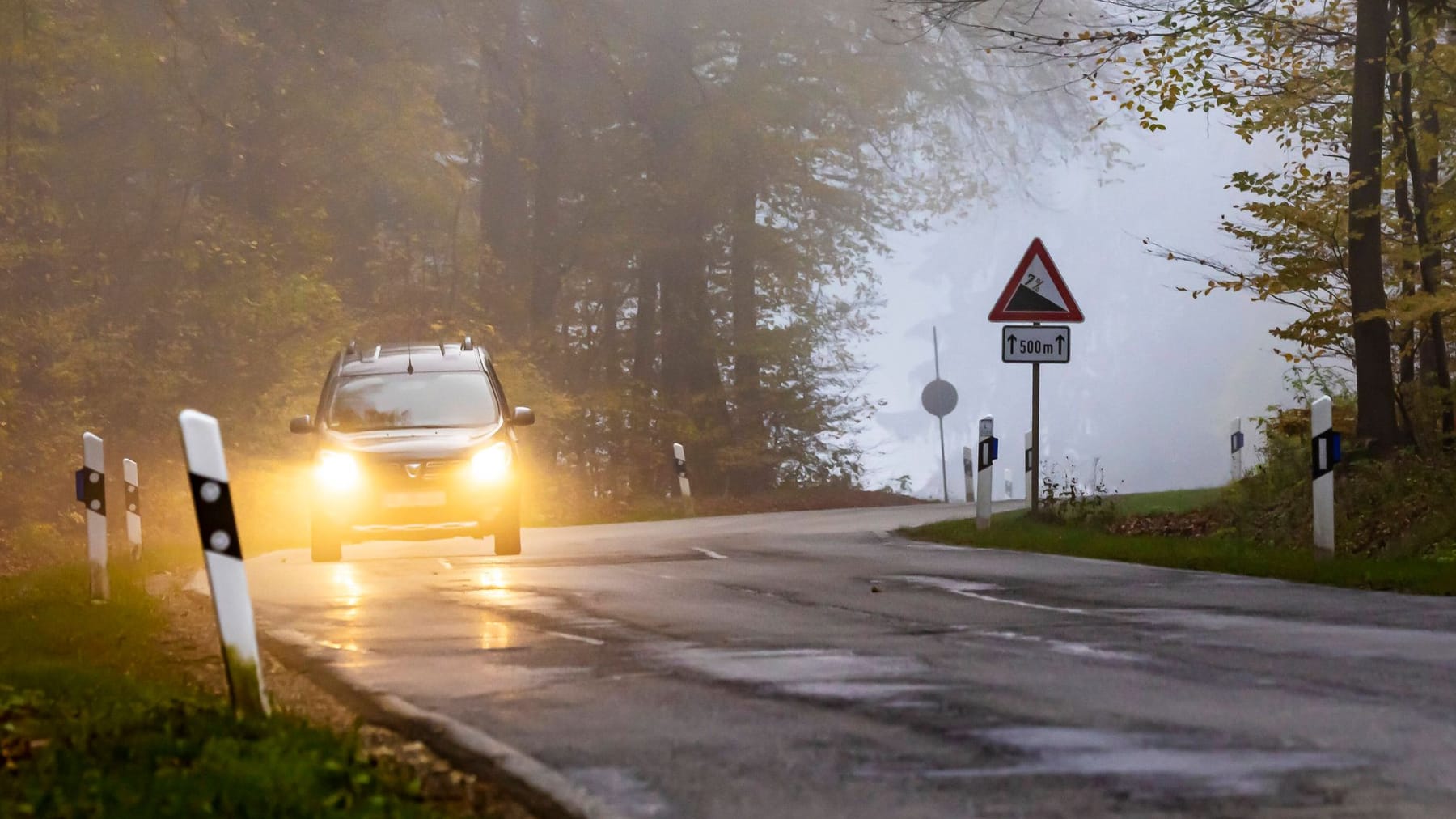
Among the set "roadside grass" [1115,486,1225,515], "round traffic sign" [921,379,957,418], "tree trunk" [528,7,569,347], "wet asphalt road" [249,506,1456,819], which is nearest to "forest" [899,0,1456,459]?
"roadside grass" [1115,486,1225,515]

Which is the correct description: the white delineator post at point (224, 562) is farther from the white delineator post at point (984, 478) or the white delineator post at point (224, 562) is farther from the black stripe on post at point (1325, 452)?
the white delineator post at point (984, 478)

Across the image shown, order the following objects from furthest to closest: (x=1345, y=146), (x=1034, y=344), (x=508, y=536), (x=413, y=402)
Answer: (x=1345, y=146) < (x=1034, y=344) < (x=413, y=402) < (x=508, y=536)

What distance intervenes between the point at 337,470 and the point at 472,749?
11.0 metres

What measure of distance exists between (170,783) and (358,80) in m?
30.7

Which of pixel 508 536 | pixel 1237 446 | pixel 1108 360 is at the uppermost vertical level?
pixel 1108 360

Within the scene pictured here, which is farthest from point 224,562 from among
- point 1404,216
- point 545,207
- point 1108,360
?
point 1108,360

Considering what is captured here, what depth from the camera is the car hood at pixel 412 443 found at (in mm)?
17234

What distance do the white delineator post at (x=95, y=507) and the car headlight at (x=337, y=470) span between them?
2.94 metres

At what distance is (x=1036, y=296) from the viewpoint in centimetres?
1978

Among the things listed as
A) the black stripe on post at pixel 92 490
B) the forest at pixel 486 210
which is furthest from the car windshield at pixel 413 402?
the forest at pixel 486 210

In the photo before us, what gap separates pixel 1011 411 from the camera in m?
186

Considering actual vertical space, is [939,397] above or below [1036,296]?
below

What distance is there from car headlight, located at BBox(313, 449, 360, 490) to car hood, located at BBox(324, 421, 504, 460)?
84 millimetres

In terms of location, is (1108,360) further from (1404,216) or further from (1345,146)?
(1345,146)
